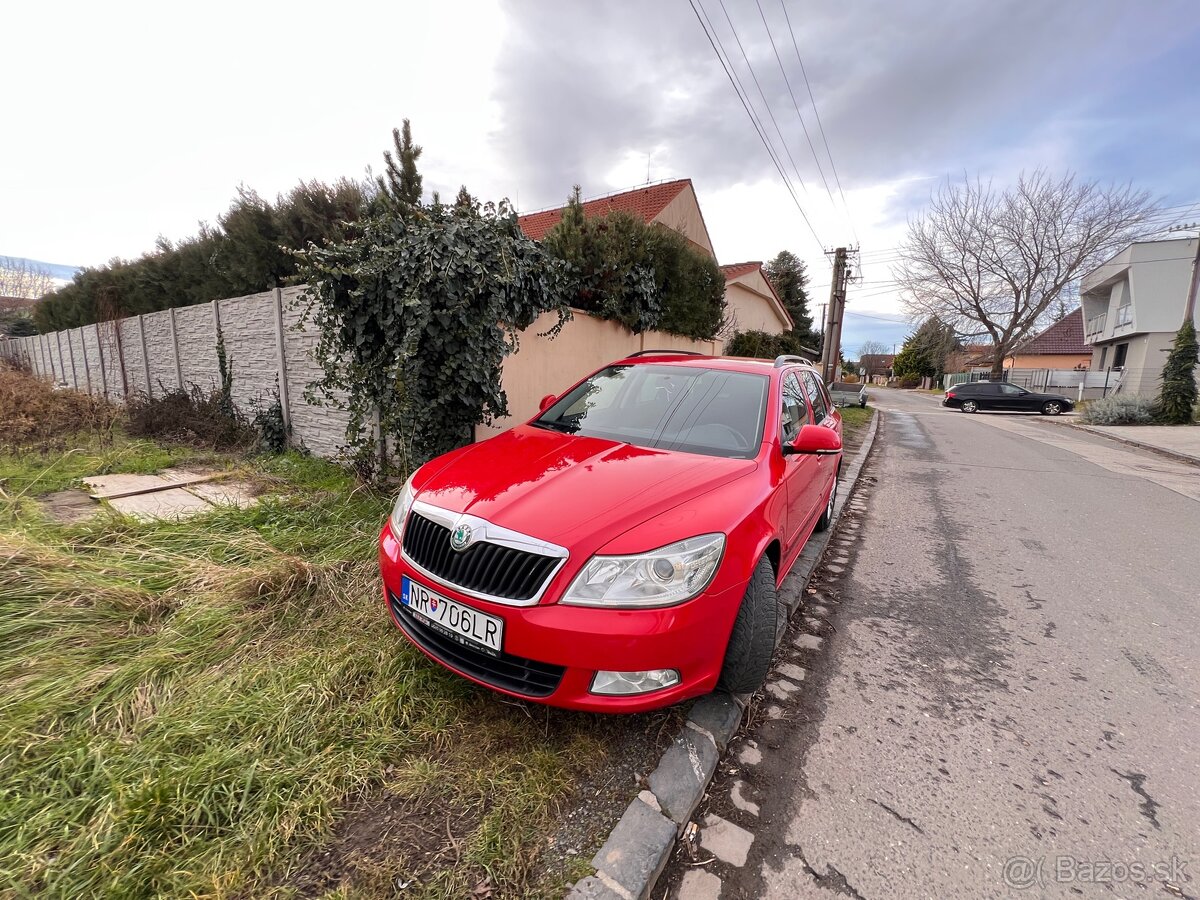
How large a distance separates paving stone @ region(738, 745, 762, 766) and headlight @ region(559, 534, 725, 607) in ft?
2.66

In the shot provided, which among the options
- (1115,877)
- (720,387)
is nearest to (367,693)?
(720,387)

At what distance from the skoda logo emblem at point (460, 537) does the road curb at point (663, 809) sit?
108cm

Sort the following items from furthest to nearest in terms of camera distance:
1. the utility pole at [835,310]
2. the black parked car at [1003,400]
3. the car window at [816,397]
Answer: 1. the black parked car at [1003,400]
2. the utility pole at [835,310]
3. the car window at [816,397]

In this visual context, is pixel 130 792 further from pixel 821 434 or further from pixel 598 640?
pixel 821 434

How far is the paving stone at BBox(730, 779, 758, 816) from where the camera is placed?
1.77 metres

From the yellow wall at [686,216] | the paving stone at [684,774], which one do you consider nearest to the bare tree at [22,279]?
the yellow wall at [686,216]

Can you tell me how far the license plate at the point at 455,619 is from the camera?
70.1 inches

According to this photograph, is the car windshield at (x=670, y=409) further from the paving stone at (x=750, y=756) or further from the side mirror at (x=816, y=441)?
the paving stone at (x=750, y=756)

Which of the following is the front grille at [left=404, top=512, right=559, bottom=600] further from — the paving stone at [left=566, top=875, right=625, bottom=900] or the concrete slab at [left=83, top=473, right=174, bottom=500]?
the concrete slab at [left=83, top=473, right=174, bottom=500]

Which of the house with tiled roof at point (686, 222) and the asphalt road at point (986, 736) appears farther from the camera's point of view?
the house with tiled roof at point (686, 222)

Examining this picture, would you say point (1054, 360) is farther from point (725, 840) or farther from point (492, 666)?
point (492, 666)

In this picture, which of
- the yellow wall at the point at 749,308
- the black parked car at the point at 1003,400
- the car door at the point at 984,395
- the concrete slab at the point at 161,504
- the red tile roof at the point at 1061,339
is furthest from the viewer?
the red tile roof at the point at 1061,339

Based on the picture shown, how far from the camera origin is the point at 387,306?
13.3ft

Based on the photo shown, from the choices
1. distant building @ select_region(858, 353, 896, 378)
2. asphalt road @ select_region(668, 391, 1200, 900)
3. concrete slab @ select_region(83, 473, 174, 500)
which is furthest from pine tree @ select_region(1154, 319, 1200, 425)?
distant building @ select_region(858, 353, 896, 378)
